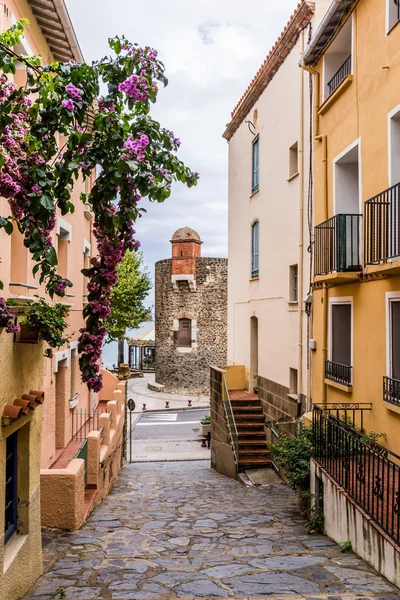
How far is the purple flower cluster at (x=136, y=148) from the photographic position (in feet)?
16.1

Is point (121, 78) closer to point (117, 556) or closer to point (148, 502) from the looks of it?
point (117, 556)

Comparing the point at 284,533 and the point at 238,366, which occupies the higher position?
the point at 238,366

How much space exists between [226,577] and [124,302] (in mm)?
31519

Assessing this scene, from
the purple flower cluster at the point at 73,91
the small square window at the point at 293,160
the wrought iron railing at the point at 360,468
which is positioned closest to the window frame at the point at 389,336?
the wrought iron railing at the point at 360,468

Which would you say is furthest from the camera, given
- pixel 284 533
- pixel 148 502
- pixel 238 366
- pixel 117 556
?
pixel 238 366

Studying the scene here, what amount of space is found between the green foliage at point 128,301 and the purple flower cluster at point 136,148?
1224 inches

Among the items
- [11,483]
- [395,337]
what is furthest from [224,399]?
[11,483]

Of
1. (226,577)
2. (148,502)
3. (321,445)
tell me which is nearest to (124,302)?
(148,502)

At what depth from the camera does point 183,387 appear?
3297 cm

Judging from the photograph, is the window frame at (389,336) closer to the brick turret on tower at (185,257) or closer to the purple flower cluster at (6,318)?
the purple flower cluster at (6,318)

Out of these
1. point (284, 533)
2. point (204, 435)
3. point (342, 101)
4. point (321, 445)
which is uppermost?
point (342, 101)

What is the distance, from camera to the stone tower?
32.9 metres

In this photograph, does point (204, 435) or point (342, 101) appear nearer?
point (342, 101)

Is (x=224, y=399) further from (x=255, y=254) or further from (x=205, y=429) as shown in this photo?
(x=205, y=429)
